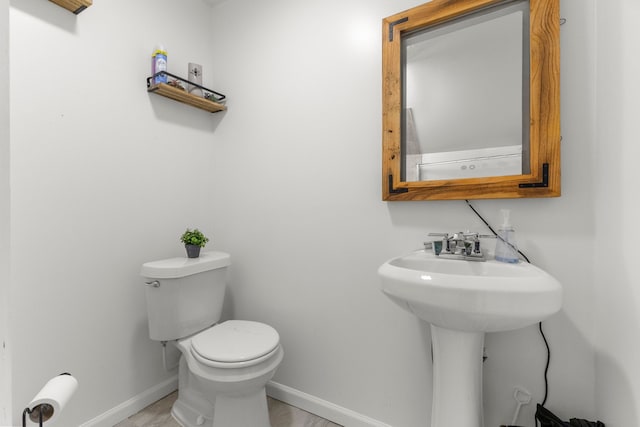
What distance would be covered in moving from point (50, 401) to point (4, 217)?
0.36 metres

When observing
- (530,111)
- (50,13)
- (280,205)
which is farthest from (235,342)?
(50,13)

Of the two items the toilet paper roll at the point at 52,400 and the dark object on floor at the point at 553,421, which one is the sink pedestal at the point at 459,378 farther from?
the toilet paper roll at the point at 52,400

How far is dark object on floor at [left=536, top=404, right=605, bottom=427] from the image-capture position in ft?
2.91

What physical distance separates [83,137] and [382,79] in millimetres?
1313

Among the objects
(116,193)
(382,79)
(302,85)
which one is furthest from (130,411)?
(382,79)

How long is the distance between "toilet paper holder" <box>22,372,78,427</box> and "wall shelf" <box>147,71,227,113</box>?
53.5 inches

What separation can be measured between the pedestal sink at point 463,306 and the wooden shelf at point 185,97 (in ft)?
4.44

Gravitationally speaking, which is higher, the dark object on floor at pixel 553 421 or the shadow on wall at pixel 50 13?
Result: the shadow on wall at pixel 50 13

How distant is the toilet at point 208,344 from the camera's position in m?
1.15

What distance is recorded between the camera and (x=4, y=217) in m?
0.29

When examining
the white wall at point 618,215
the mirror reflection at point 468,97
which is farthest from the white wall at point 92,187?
the white wall at point 618,215

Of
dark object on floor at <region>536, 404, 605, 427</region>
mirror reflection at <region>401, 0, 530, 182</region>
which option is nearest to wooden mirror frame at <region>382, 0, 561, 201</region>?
mirror reflection at <region>401, 0, 530, 182</region>

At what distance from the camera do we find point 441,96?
47.4 inches

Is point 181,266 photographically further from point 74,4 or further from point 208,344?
point 74,4
